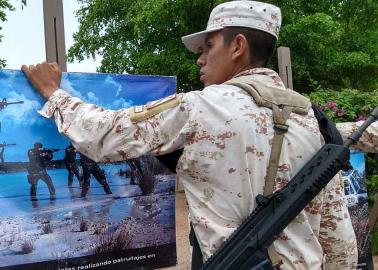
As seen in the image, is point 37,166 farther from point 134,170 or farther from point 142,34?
point 142,34

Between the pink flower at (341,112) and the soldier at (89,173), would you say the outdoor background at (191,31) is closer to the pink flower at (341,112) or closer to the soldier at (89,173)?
the pink flower at (341,112)

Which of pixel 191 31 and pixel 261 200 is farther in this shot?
pixel 191 31

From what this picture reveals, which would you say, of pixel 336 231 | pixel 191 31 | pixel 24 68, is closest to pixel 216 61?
pixel 336 231

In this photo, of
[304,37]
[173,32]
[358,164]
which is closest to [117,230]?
[358,164]

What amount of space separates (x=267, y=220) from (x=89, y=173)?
1167 millimetres

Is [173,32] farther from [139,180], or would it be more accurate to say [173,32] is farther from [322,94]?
[139,180]

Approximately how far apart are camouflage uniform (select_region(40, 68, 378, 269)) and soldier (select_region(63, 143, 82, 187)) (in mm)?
718

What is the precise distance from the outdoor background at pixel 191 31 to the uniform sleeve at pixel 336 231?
8.86 meters

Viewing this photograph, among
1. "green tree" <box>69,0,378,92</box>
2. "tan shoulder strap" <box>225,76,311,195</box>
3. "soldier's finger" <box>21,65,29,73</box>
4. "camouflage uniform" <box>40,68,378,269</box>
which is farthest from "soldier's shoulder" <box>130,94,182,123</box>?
"green tree" <box>69,0,378,92</box>

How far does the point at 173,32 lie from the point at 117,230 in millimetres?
10989

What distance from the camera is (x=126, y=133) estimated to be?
1713mm

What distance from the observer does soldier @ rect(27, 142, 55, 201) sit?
2.42 meters

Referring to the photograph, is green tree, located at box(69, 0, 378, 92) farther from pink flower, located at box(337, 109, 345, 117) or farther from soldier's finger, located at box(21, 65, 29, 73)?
soldier's finger, located at box(21, 65, 29, 73)

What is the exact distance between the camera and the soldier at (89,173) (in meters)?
2.56
